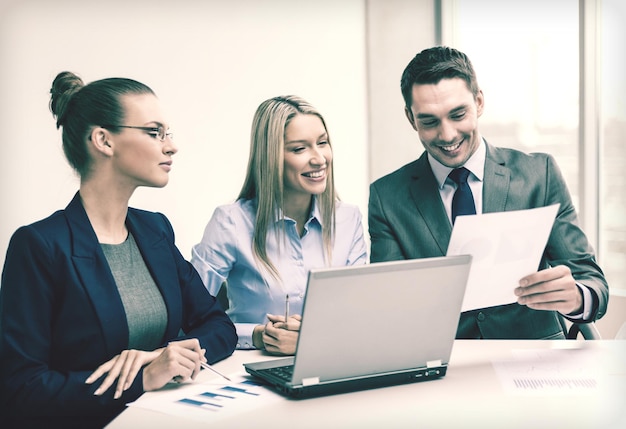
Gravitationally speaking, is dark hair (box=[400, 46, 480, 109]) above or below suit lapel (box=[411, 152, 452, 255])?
above

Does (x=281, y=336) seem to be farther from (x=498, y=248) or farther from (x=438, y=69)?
(x=438, y=69)

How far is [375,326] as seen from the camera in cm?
151

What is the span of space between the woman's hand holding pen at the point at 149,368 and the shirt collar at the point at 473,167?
49.8 inches

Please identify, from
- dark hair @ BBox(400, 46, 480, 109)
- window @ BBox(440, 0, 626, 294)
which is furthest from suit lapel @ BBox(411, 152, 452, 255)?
window @ BBox(440, 0, 626, 294)

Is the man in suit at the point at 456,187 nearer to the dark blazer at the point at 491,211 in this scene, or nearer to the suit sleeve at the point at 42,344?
the dark blazer at the point at 491,211

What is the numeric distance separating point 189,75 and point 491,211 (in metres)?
2.27

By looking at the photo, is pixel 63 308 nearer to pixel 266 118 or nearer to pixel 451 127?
pixel 266 118

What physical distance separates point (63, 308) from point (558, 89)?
333 centimetres

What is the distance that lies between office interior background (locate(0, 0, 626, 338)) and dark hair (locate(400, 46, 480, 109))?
63.3 inches

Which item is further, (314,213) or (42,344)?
(314,213)

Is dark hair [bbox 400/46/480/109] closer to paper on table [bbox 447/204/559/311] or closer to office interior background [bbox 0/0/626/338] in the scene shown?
paper on table [bbox 447/204/559/311]

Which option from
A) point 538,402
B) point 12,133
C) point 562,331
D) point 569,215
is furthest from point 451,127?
point 12,133

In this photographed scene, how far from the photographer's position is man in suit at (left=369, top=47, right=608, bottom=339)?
2.37 meters

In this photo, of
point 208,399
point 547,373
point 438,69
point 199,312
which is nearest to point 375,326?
point 208,399
